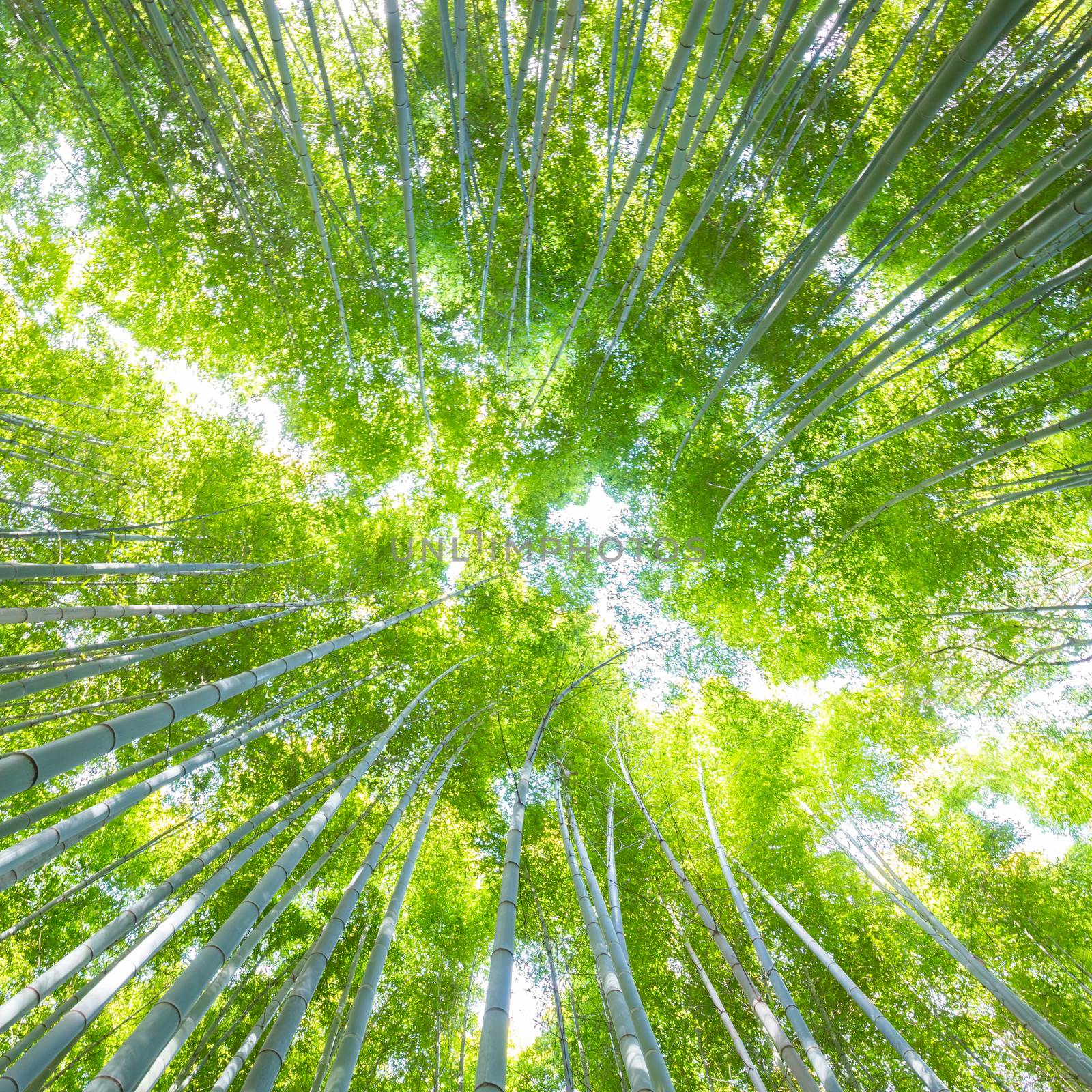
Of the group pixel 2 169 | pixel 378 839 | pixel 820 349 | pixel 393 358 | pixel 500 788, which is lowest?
pixel 378 839

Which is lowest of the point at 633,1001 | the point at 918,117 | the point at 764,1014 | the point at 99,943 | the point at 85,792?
the point at 764,1014

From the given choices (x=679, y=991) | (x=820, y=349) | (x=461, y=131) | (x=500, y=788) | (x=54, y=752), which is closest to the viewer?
(x=54, y=752)

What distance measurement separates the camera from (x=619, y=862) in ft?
18.6

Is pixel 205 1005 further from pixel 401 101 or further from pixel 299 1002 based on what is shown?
pixel 401 101

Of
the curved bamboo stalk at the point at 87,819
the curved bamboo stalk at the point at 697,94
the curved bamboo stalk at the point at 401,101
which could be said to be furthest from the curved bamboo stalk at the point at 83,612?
the curved bamboo stalk at the point at 697,94

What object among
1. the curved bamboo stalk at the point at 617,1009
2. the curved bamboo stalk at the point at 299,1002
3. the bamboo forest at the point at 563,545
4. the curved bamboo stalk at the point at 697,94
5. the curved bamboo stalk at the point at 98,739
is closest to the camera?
the curved bamboo stalk at the point at 98,739

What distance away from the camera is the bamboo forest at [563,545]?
16.8 feet

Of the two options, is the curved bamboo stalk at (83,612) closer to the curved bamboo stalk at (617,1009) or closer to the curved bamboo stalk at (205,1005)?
the curved bamboo stalk at (205,1005)

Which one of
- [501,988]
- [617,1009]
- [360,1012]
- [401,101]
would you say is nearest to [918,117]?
[401,101]

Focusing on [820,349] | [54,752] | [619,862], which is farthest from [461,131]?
[619,862]

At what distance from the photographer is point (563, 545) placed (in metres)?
6.47

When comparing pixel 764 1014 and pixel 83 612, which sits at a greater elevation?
pixel 83 612

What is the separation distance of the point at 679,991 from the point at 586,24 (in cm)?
1006

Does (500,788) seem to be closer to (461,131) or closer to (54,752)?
(54,752)
